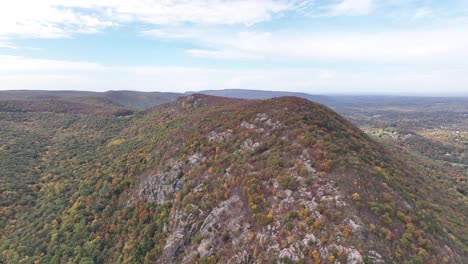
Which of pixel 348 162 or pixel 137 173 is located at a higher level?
pixel 348 162

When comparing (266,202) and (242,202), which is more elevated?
(266,202)

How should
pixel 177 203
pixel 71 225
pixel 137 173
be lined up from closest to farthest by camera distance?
pixel 177 203 → pixel 71 225 → pixel 137 173

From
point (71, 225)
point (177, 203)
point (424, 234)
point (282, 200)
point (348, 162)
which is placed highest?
point (348, 162)

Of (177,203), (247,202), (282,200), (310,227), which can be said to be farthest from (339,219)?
(177,203)

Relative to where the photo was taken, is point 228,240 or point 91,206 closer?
point 228,240

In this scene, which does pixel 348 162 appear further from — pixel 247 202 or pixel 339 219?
pixel 247 202

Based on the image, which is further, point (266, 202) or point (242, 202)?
point (242, 202)

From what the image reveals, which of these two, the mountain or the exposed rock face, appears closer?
the exposed rock face

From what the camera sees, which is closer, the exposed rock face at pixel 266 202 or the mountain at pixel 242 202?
the exposed rock face at pixel 266 202
